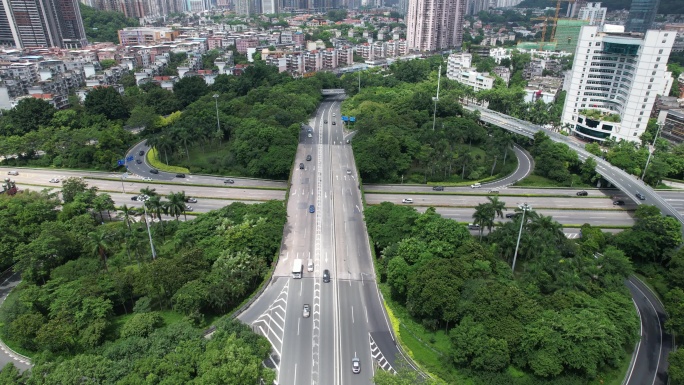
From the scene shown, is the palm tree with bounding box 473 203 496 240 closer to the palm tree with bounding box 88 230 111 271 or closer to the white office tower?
the palm tree with bounding box 88 230 111 271

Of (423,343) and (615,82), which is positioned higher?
(615,82)

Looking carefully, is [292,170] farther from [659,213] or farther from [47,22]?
[47,22]

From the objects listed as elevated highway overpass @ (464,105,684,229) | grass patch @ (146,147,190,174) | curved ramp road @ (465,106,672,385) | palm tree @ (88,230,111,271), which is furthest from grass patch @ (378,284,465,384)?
grass patch @ (146,147,190,174)

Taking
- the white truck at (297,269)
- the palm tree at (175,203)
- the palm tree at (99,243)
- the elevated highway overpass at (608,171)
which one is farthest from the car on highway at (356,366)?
the elevated highway overpass at (608,171)

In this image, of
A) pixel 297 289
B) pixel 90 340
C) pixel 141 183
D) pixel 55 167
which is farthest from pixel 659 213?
pixel 55 167

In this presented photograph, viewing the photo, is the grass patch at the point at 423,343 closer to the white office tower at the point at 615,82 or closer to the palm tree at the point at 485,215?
the palm tree at the point at 485,215

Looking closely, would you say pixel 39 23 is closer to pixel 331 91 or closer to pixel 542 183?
pixel 331 91

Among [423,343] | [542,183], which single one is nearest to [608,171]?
[542,183]
